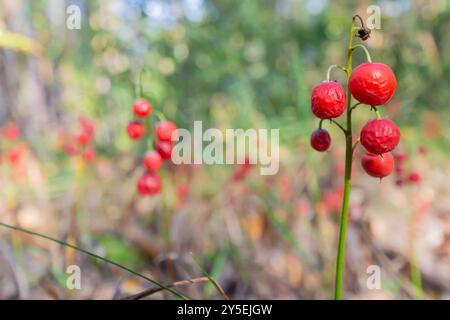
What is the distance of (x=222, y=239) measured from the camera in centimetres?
212

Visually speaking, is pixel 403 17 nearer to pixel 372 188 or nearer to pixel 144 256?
pixel 372 188

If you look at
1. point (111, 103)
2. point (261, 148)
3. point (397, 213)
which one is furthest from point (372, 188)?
point (111, 103)

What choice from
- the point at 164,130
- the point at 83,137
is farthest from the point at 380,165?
the point at 83,137

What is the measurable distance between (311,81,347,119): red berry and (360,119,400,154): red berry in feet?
0.18

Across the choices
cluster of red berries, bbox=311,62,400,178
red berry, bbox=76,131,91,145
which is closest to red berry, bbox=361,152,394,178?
cluster of red berries, bbox=311,62,400,178

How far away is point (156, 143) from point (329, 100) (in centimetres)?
64

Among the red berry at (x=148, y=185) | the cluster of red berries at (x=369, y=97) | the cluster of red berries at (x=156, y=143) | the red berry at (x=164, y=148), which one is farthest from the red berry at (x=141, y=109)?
the cluster of red berries at (x=369, y=97)

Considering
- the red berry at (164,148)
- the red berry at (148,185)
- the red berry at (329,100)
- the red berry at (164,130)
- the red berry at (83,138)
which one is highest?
the red berry at (329,100)

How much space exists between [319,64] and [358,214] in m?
1.45

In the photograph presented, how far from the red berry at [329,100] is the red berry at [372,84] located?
24mm

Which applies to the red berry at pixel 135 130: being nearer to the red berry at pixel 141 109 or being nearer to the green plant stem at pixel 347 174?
the red berry at pixel 141 109

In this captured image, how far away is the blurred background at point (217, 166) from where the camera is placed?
1.84 meters

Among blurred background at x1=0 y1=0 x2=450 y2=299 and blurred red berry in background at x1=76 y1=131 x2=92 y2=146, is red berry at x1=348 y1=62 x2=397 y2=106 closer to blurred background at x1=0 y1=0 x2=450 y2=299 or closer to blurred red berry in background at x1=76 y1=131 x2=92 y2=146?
blurred background at x1=0 y1=0 x2=450 y2=299

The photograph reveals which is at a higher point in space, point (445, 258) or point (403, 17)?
point (403, 17)
